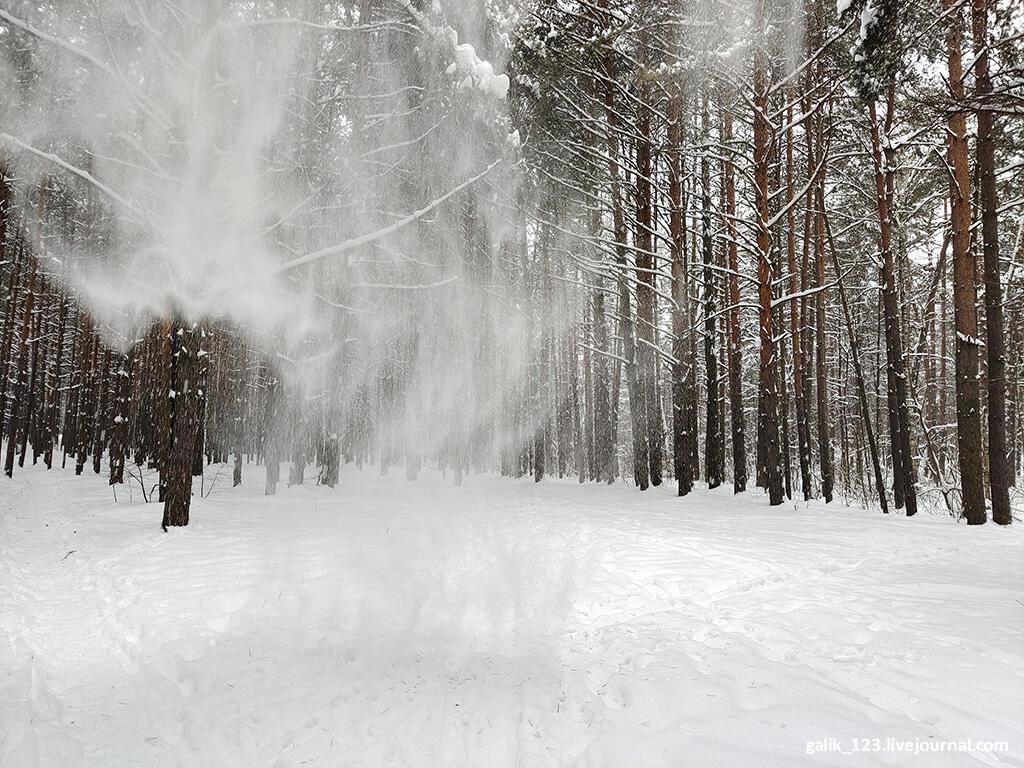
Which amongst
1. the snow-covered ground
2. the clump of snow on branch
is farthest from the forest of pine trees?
the snow-covered ground

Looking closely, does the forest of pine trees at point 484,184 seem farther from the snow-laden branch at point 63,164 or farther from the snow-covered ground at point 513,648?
the snow-covered ground at point 513,648

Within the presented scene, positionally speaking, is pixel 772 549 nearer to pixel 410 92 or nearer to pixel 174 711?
pixel 174 711

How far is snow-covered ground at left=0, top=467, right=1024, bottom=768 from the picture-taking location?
258 cm

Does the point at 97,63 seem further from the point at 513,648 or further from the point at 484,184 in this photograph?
the point at 513,648

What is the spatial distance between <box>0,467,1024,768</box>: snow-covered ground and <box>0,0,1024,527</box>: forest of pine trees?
333 cm

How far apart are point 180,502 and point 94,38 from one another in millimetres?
7084

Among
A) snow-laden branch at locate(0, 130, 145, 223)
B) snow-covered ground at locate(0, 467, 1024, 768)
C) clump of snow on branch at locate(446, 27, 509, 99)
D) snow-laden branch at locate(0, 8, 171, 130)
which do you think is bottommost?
snow-covered ground at locate(0, 467, 1024, 768)

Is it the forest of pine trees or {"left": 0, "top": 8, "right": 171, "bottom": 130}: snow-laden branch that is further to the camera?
the forest of pine trees

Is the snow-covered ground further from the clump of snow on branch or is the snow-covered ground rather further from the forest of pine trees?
the clump of snow on branch

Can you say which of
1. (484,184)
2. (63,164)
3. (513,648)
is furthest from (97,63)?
(513,648)

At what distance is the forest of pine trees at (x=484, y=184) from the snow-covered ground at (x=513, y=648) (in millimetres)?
3333

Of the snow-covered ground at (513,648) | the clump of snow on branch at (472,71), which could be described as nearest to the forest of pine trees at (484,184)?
Result: the clump of snow on branch at (472,71)

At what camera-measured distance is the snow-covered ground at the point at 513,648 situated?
8.45ft

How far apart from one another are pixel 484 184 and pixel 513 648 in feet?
33.6
